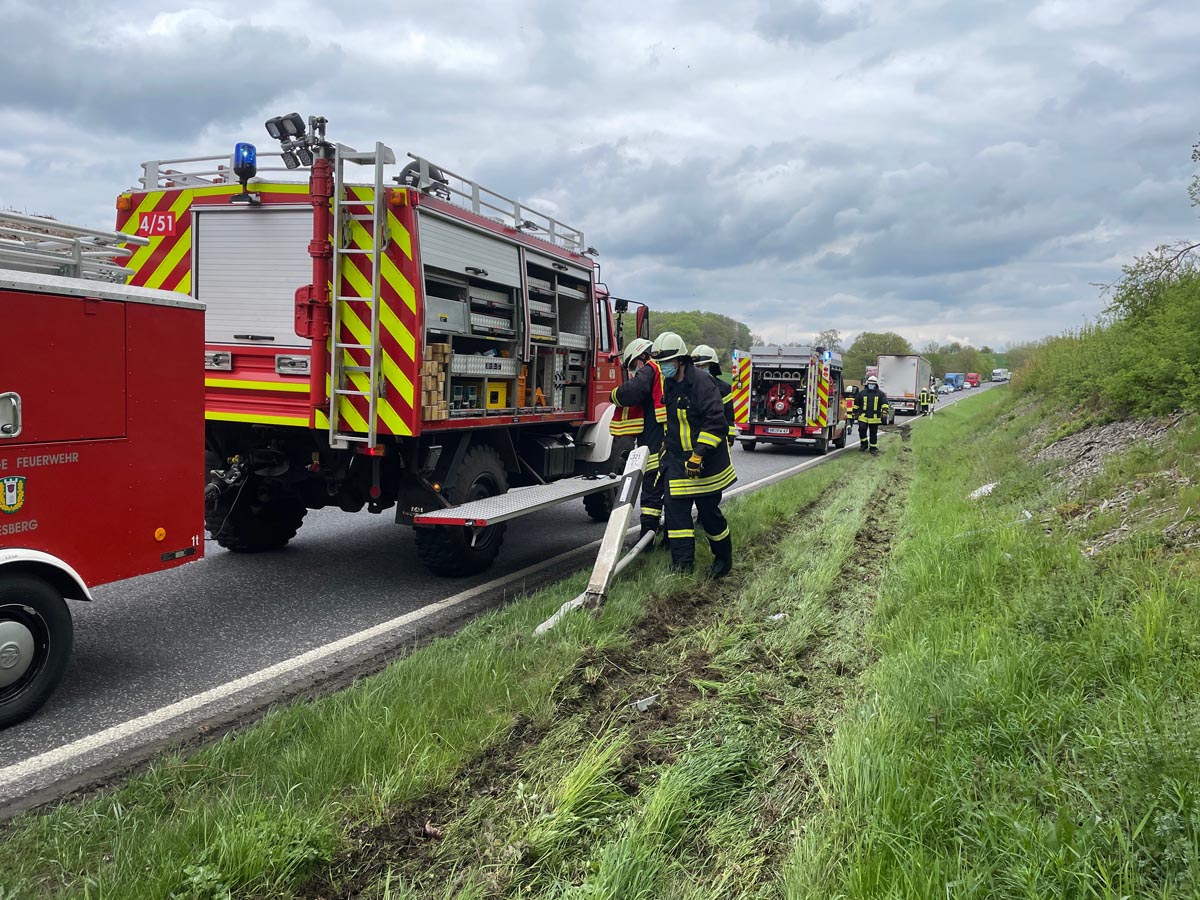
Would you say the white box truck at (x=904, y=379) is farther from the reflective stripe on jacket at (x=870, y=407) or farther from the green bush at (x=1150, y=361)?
the green bush at (x=1150, y=361)

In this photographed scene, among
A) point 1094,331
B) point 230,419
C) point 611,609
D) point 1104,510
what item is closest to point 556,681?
point 611,609

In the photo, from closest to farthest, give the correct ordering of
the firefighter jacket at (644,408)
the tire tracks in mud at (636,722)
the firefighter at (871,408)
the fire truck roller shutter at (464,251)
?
the tire tracks in mud at (636,722) → the fire truck roller shutter at (464,251) → the firefighter jacket at (644,408) → the firefighter at (871,408)

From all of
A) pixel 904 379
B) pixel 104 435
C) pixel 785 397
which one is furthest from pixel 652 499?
pixel 904 379

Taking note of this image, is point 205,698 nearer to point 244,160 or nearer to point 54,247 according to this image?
point 54,247

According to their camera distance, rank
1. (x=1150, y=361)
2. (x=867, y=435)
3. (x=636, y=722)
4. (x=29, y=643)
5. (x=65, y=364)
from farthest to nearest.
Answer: (x=867, y=435), (x=1150, y=361), (x=65, y=364), (x=29, y=643), (x=636, y=722)

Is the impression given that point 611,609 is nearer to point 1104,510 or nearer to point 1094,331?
point 1104,510

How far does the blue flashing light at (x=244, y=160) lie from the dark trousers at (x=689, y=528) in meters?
3.90

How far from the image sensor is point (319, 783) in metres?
2.93

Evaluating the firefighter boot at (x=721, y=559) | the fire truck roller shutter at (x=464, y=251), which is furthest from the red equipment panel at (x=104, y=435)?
the firefighter boot at (x=721, y=559)

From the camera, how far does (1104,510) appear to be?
6242 mm

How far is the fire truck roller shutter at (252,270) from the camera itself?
231 inches

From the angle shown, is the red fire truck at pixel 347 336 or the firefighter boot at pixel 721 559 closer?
the red fire truck at pixel 347 336

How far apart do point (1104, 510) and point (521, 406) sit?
4.79m

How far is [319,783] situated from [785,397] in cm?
1788
